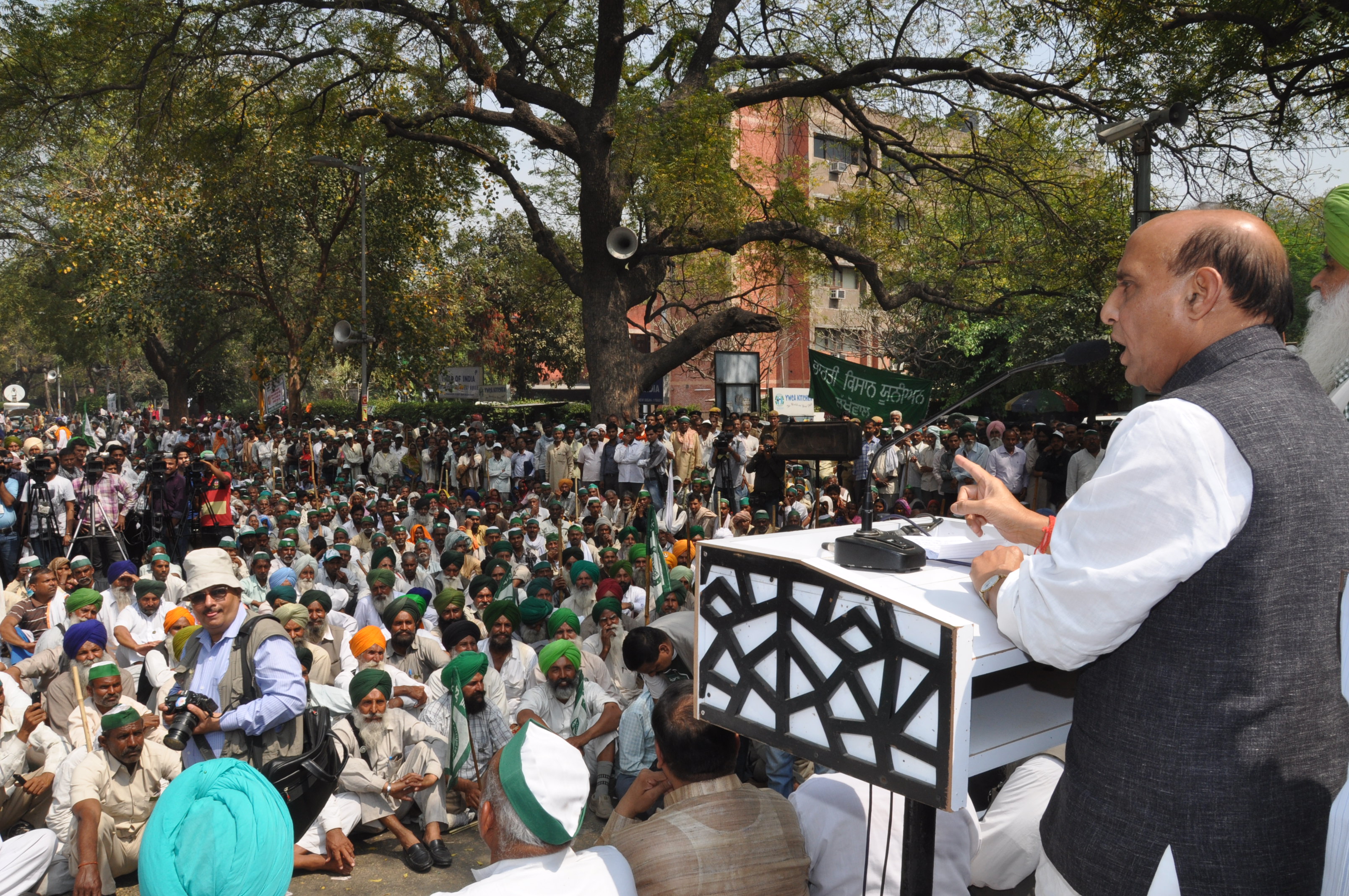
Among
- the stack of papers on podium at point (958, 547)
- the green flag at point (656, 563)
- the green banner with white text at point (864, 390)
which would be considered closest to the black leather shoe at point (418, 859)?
the green flag at point (656, 563)

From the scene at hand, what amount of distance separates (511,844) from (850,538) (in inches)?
41.8

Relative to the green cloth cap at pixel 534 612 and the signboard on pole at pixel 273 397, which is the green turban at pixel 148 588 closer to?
the green cloth cap at pixel 534 612

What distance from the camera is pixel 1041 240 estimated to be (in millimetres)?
14852

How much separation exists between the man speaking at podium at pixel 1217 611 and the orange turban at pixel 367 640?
5.57 metres

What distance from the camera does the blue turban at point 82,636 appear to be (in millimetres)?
5781

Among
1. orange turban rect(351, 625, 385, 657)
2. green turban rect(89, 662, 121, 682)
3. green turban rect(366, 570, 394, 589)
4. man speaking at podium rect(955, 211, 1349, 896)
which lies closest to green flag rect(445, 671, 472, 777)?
orange turban rect(351, 625, 385, 657)

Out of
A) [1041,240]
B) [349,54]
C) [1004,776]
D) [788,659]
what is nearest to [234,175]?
[349,54]

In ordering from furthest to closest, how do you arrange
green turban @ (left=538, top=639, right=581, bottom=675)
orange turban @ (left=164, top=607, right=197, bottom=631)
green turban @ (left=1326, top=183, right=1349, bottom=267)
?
orange turban @ (left=164, top=607, right=197, bottom=631), green turban @ (left=538, top=639, right=581, bottom=675), green turban @ (left=1326, top=183, right=1349, bottom=267)

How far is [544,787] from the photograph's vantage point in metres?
2.15

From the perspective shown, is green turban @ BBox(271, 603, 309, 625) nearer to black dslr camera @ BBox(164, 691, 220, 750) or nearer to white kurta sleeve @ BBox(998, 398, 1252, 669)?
black dslr camera @ BBox(164, 691, 220, 750)

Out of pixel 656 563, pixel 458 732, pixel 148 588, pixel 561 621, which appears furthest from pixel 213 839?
pixel 148 588

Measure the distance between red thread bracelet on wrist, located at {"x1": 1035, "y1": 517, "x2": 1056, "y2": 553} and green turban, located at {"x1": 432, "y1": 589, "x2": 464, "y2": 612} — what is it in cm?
639

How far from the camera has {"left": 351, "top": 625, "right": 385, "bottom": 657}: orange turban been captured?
649 centimetres

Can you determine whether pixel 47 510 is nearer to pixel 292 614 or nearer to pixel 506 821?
pixel 292 614
